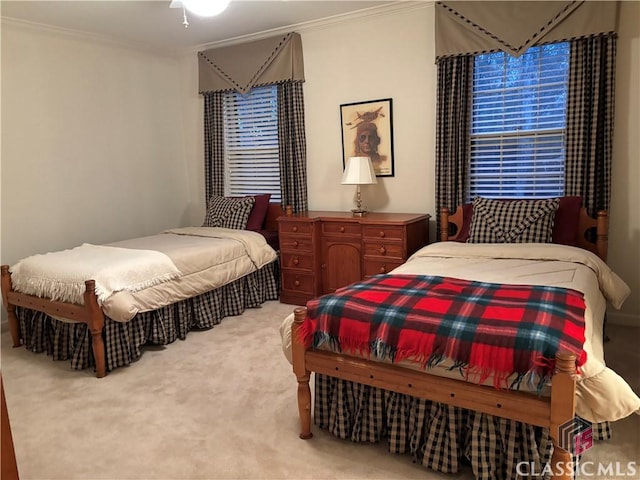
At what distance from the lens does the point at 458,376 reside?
1.86m

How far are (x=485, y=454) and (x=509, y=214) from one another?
6.28 feet

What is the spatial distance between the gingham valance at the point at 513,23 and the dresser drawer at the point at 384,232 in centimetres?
139

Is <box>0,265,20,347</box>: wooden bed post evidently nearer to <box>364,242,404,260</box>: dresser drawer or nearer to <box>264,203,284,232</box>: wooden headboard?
<box>264,203,284,232</box>: wooden headboard

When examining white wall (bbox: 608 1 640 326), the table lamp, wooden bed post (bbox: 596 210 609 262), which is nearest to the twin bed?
wooden bed post (bbox: 596 210 609 262)

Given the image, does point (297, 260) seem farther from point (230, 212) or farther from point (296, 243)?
point (230, 212)

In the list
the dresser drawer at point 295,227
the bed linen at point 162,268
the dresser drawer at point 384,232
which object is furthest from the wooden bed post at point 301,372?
the dresser drawer at point 295,227

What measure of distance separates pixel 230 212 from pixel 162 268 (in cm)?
138

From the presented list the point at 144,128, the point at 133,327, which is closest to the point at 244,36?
the point at 144,128

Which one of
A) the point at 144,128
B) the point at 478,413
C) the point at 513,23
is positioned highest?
the point at 513,23

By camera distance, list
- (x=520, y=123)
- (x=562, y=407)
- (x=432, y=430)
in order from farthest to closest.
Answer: (x=520, y=123) < (x=432, y=430) < (x=562, y=407)

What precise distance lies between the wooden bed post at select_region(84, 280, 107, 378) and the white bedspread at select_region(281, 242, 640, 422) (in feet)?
4.44

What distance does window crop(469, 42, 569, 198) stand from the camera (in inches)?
139

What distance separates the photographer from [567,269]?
2.70 meters

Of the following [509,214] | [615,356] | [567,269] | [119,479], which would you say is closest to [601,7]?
[509,214]
